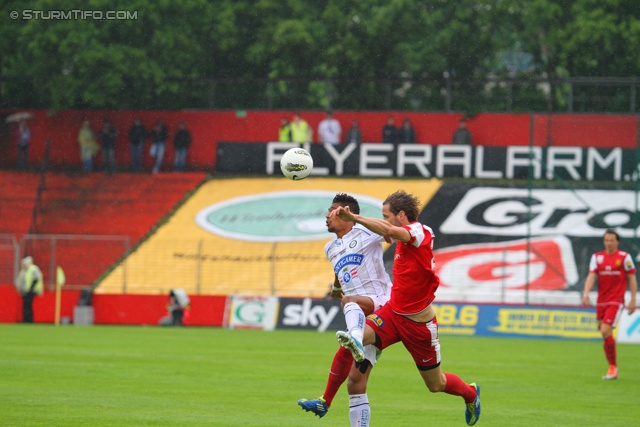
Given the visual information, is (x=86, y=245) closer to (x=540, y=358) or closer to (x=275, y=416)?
→ (x=540, y=358)

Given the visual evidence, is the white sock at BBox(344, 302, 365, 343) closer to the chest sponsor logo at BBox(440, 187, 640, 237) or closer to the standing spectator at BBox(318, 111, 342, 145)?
the chest sponsor logo at BBox(440, 187, 640, 237)

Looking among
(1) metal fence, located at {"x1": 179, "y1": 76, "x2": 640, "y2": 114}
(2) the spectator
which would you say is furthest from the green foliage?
(2) the spectator

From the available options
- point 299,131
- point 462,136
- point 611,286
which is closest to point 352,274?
point 611,286

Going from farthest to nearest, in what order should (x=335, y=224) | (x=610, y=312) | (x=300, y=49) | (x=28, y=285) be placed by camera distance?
(x=300, y=49), (x=28, y=285), (x=610, y=312), (x=335, y=224)

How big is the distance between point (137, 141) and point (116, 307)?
33.0 feet

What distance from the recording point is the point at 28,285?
31.6m

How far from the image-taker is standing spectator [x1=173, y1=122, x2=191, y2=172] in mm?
40500

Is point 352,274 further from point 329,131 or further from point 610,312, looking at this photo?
point 329,131

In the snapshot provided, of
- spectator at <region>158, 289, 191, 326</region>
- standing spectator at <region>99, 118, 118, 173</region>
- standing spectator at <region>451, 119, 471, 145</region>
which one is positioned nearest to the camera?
spectator at <region>158, 289, 191, 326</region>

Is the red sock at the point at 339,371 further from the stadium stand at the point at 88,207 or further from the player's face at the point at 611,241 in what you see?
the stadium stand at the point at 88,207

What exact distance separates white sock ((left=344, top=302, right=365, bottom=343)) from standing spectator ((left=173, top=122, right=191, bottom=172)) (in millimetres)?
30146

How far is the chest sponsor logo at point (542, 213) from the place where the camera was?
34469 millimetres

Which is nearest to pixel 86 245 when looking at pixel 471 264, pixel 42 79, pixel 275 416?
pixel 42 79

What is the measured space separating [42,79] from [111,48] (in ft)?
9.39
